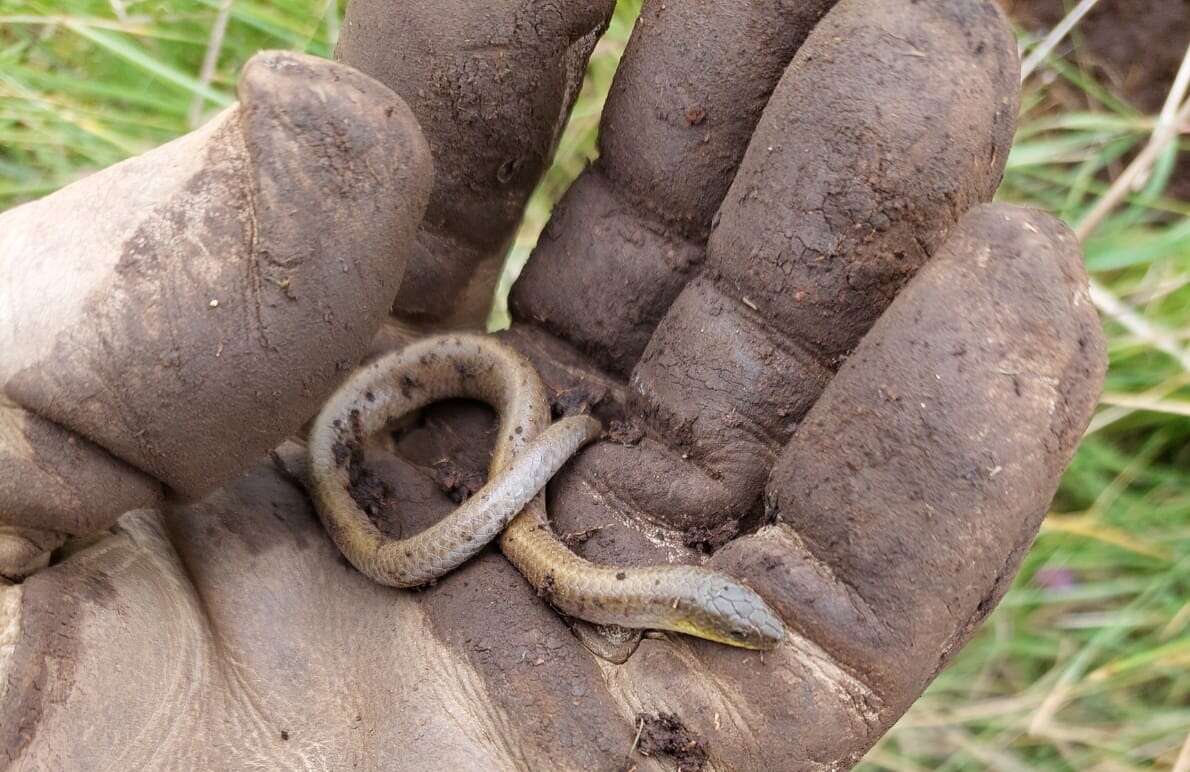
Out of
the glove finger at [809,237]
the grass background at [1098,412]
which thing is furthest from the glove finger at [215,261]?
the grass background at [1098,412]

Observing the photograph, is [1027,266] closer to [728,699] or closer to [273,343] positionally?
[728,699]

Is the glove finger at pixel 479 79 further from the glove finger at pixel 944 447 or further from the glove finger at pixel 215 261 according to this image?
the glove finger at pixel 944 447

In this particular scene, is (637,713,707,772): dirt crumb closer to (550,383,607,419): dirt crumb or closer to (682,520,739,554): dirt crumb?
(682,520,739,554): dirt crumb

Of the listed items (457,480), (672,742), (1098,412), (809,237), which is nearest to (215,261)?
(457,480)

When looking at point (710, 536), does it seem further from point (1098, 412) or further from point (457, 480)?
point (1098, 412)

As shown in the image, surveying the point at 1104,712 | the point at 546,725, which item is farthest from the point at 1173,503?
the point at 546,725

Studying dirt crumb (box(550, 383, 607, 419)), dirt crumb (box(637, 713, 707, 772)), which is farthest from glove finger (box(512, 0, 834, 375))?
dirt crumb (box(637, 713, 707, 772))
